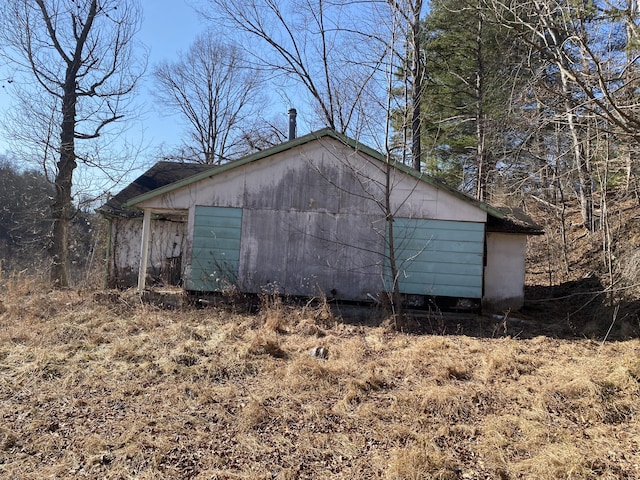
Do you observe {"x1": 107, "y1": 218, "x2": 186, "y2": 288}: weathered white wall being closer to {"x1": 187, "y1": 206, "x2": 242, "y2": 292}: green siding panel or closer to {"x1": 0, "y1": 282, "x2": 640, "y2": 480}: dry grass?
{"x1": 187, "y1": 206, "x2": 242, "y2": 292}: green siding panel

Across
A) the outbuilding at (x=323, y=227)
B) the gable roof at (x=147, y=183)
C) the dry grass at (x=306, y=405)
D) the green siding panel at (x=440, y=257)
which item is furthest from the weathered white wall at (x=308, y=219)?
the gable roof at (x=147, y=183)

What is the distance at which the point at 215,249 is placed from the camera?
32.3 ft

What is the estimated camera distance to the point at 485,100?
14383mm

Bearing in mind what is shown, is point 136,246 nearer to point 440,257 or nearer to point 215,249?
point 215,249

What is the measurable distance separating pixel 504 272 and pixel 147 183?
12.1 metres

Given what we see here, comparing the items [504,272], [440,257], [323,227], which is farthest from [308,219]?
[504,272]

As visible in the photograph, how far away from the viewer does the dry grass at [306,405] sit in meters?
3.31

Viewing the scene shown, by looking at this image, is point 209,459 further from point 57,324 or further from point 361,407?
point 57,324

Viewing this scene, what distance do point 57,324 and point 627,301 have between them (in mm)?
11432

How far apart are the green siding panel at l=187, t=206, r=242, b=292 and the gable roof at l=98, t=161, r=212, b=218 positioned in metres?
3.46

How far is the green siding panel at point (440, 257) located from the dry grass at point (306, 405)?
233 cm

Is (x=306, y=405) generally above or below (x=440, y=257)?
below

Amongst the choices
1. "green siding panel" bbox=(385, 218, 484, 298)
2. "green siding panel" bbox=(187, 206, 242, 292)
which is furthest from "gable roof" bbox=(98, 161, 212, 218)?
"green siding panel" bbox=(385, 218, 484, 298)

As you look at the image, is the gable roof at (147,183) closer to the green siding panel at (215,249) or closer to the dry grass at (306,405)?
the green siding panel at (215,249)
